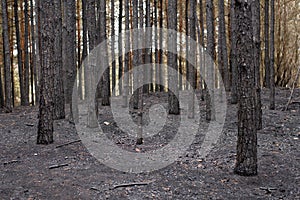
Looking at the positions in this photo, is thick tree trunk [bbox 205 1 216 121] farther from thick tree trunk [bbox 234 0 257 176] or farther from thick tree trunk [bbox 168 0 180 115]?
thick tree trunk [bbox 234 0 257 176]

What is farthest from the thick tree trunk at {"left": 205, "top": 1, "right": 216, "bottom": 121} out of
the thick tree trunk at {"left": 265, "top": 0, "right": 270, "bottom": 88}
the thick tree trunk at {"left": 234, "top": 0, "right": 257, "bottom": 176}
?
the thick tree trunk at {"left": 234, "top": 0, "right": 257, "bottom": 176}

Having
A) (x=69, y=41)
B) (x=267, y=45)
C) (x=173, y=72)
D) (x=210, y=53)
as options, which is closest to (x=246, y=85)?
(x=210, y=53)

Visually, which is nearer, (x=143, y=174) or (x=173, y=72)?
(x=143, y=174)

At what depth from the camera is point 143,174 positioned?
17.7 feet

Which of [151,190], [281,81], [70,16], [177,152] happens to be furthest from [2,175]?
[281,81]

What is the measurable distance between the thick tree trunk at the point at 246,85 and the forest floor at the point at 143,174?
0.43 metres

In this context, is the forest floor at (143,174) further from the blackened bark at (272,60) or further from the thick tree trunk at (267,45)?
the thick tree trunk at (267,45)

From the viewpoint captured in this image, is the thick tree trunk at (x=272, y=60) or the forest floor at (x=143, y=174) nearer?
the forest floor at (x=143, y=174)

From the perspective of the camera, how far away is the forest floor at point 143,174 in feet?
15.0

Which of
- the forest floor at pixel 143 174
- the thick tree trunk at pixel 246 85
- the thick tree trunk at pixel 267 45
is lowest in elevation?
the forest floor at pixel 143 174

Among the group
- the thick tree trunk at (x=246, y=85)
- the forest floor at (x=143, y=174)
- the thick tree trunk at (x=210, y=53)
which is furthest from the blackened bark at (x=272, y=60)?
the thick tree trunk at (x=246, y=85)

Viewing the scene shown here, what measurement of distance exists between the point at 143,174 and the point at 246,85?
2209 millimetres

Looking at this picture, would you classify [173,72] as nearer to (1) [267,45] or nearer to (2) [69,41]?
(2) [69,41]

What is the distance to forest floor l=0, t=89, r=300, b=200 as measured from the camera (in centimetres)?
456
